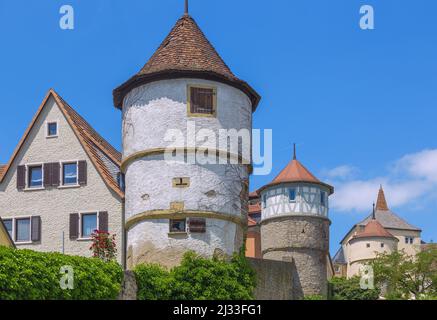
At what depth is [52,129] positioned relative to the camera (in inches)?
1805

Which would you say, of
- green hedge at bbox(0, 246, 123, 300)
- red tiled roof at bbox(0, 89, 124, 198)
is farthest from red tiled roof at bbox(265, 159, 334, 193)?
green hedge at bbox(0, 246, 123, 300)

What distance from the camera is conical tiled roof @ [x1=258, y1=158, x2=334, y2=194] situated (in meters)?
63.5

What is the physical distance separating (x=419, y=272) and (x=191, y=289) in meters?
35.1

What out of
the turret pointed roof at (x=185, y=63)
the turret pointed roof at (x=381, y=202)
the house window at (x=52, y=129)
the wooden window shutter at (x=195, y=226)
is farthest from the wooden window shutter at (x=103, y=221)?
the turret pointed roof at (x=381, y=202)

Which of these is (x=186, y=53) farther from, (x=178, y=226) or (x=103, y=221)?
(x=103, y=221)

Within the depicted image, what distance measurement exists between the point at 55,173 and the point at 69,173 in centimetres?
61

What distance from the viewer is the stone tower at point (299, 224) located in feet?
194

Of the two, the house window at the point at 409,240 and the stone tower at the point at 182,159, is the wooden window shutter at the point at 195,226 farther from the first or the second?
the house window at the point at 409,240

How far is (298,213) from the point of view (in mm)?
61719

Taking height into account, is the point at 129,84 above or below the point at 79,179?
above
